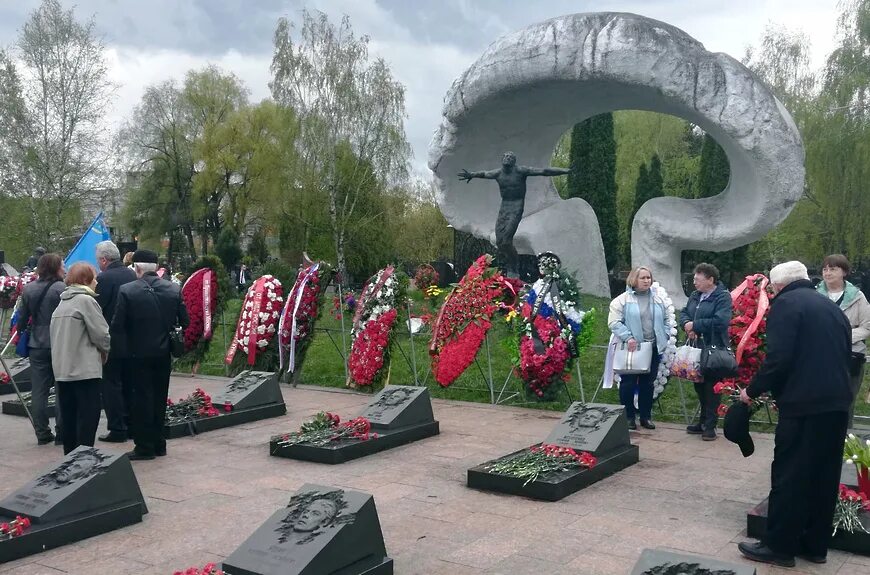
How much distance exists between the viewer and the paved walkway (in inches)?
193

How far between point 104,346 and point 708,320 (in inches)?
219

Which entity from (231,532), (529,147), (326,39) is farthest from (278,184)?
(231,532)

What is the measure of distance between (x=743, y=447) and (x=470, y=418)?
469cm

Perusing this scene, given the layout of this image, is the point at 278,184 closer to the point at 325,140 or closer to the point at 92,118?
the point at 325,140

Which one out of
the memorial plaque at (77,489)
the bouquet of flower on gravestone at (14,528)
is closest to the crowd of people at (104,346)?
the memorial plaque at (77,489)

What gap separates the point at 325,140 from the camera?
108 feet

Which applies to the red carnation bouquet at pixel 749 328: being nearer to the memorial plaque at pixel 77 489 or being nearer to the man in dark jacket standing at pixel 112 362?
the memorial plaque at pixel 77 489

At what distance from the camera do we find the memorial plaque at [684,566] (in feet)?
11.5

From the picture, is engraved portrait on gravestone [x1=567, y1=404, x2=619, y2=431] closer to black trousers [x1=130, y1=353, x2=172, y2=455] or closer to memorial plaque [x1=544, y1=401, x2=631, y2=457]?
memorial plaque [x1=544, y1=401, x2=631, y2=457]

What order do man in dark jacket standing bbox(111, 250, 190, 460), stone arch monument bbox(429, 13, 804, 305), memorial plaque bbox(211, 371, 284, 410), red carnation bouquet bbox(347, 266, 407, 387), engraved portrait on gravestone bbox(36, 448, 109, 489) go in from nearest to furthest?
engraved portrait on gravestone bbox(36, 448, 109, 489) → man in dark jacket standing bbox(111, 250, 190, 460) → memorial plaque bbox(211, 371, 284, 410) → red carnation bouquet bbox(347, 266, 407, 387) → stone arch monument bbox(429, 13, 804, 305)

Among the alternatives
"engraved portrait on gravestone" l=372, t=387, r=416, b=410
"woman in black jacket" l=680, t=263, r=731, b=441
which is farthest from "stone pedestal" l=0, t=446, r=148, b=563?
"woman in black jacket" l=680, t=263, r=731, b=441

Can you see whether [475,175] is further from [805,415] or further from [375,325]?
[805,415]

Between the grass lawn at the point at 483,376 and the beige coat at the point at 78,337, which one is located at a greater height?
the beige coat at the point at 78,337

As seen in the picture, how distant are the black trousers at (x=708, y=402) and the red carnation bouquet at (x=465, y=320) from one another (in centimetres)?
279
